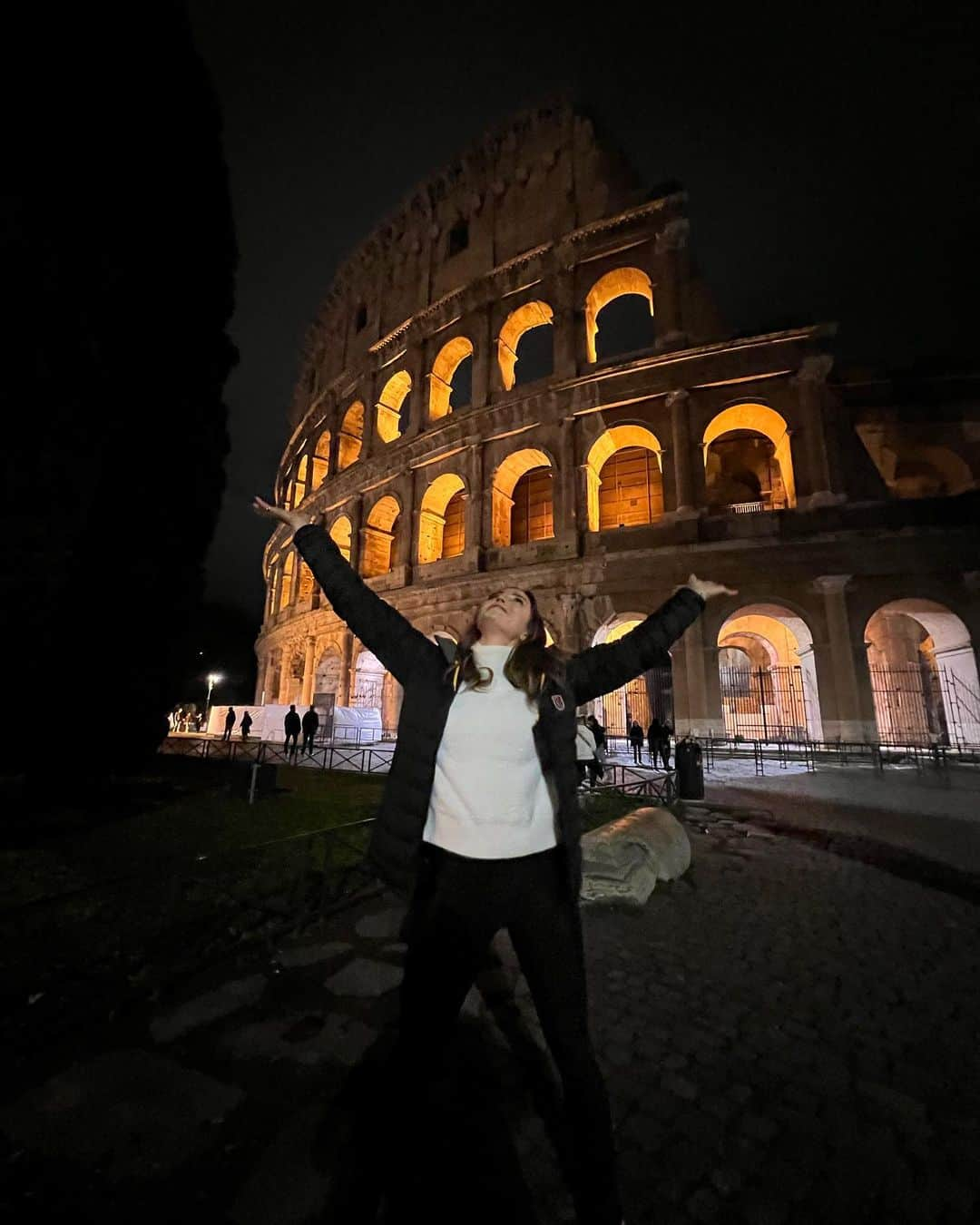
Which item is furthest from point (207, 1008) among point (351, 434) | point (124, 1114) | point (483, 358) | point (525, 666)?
point (351, 434)

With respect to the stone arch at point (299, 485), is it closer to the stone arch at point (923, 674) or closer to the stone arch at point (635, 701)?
the stone arch at point (635, 701)

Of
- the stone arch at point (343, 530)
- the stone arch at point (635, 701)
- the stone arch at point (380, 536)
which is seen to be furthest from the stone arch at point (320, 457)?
the stone arch at point (635, 701)

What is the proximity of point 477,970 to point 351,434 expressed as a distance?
1134 inches

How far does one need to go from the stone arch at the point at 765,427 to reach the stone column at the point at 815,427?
52 cm

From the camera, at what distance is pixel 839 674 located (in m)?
14.6

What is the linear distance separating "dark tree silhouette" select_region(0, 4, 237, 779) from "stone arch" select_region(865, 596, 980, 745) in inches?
665

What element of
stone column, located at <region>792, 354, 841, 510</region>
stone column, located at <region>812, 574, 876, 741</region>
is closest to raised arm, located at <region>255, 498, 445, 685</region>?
stone column, located at <region>812, 574, 876, 741</region>

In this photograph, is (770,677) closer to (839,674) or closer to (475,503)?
(839,674)

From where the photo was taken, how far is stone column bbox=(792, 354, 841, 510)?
15.6m

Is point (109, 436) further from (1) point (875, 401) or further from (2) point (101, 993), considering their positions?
(1) point (875, 401)

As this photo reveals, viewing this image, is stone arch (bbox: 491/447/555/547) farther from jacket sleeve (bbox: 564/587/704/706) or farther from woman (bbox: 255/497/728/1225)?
woman (bbox: 255/497/728/1225)

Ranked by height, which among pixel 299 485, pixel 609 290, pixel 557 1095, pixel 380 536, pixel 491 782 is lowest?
pixel 557 1095

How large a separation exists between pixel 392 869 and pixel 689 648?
50.5ft

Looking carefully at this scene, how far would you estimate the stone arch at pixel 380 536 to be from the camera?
2309 cm
